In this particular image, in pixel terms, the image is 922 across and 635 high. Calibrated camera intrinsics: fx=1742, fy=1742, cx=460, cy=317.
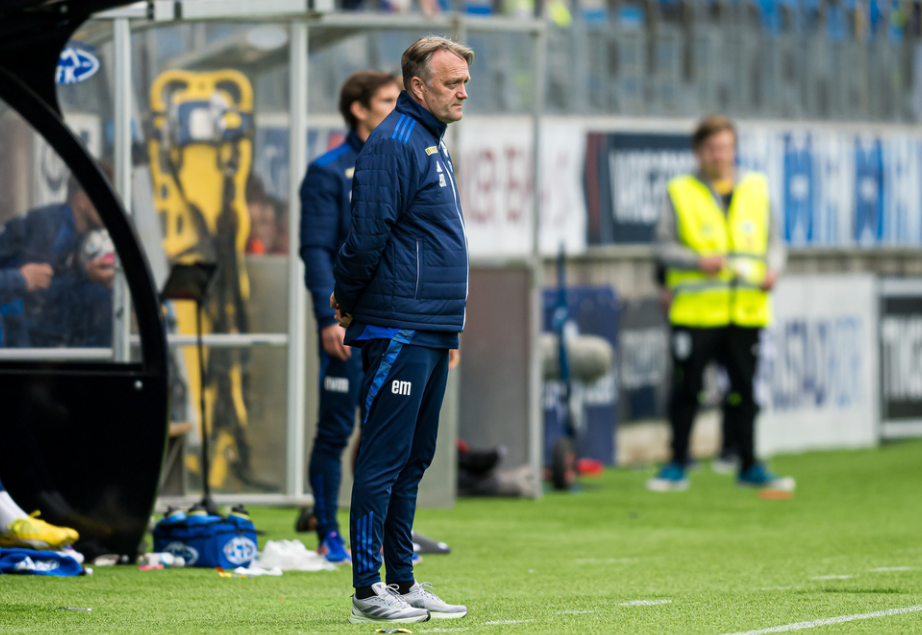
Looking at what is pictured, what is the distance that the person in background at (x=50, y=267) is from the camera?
25.0 ft

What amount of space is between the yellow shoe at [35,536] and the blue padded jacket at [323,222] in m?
1.38

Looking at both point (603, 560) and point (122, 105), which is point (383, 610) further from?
point (122, 105)

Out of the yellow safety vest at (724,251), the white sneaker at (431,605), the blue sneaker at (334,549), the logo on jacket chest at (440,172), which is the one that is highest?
the logo on jacket chest at (440,172)

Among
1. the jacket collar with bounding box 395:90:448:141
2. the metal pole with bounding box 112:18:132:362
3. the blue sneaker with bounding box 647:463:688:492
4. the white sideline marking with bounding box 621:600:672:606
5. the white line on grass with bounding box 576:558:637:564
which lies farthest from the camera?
the blue sneaker with bounding box 647:463:688:492

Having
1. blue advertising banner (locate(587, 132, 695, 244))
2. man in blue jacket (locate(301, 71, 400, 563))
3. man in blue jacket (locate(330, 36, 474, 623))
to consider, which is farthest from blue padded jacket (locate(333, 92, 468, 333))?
blue advertising banner (locate(587, 132, 695, 244))

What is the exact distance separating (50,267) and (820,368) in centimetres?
887

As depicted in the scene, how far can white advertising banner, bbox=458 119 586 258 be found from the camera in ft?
42.1

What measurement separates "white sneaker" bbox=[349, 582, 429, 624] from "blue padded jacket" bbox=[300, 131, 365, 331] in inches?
74.3

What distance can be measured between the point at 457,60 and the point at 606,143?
25.8 feet

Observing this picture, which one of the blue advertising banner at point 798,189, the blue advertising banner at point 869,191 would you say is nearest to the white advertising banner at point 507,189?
the blue advertising banner at point 798,189

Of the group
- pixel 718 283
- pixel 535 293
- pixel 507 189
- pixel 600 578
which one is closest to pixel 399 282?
pixel 600 578

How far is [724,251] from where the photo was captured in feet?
38.1

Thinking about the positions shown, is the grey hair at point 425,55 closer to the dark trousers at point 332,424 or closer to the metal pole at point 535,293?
the dark trousers at point 332,424

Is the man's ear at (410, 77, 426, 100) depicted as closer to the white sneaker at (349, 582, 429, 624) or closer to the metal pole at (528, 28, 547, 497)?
the white sneaker at (349, 582, 429, 624)
